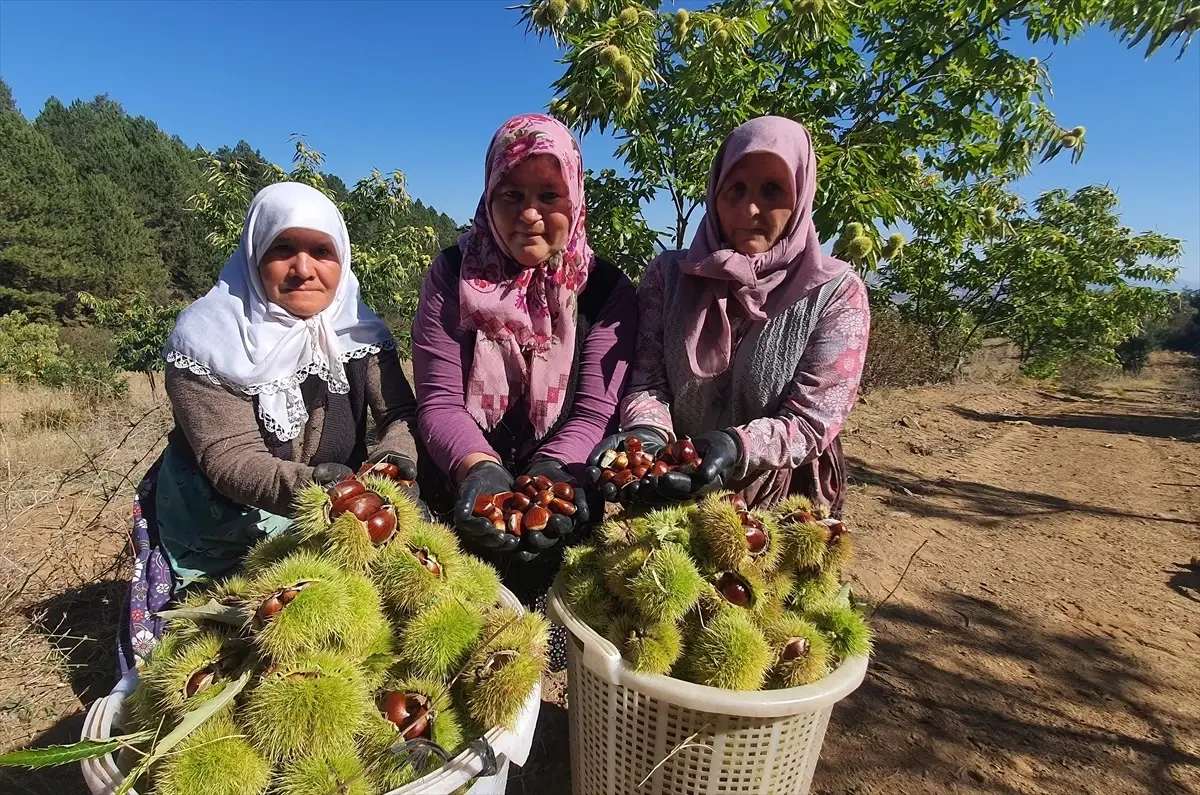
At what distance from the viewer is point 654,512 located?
1.83 meters

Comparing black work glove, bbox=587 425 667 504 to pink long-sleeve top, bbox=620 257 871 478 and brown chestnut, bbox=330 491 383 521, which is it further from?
brown chestnut, bbox=330 491 383 521

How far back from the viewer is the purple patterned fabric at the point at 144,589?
245 cm

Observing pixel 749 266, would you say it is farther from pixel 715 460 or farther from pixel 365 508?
pixel 365 508

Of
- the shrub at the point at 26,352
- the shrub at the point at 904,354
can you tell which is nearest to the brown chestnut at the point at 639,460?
the shrub at the point at 904,354

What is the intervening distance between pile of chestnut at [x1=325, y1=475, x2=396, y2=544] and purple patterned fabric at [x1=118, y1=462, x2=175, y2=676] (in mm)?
1435

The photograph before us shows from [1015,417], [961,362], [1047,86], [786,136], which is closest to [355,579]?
[786,136]

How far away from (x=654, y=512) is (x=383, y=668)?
79cm

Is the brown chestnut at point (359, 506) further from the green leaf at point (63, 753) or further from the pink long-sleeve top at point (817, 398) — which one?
the pink long-sleeve top at point (817, 398)

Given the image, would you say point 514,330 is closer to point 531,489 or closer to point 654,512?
point 531,489

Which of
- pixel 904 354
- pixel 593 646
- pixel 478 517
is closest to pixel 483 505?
pixel 478 517

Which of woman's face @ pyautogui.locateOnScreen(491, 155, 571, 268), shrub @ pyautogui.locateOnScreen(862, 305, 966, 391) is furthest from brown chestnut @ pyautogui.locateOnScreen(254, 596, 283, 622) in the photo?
shrub @ pyautogui.locateOnScreen(862, 305, 966, 391)

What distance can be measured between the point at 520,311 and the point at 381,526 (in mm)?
1087

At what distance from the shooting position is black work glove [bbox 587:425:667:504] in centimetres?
194

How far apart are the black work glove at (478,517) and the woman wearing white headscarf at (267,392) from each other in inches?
8.0
